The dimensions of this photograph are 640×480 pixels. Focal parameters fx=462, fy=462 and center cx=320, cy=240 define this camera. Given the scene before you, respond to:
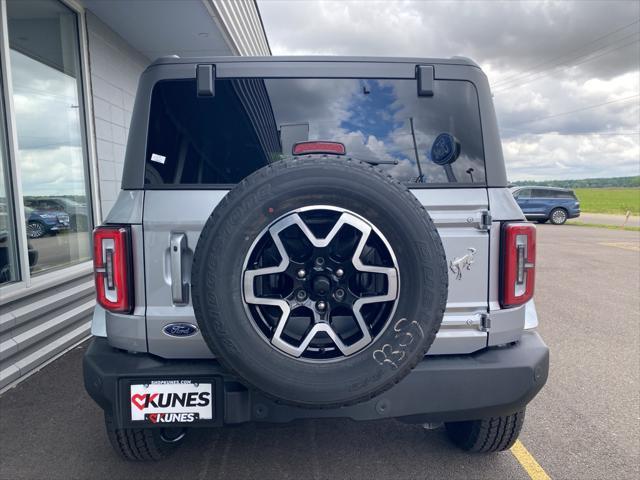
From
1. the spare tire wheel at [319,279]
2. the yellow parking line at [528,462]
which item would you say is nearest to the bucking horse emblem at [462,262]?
the spare tire wheel at [319,279]

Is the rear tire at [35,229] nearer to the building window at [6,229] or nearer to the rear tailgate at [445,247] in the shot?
the building window at [6,229]

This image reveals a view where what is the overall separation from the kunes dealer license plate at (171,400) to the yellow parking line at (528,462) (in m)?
1.74

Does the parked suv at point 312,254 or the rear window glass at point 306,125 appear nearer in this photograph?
the parked suv at point 312,254

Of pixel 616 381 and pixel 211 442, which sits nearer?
pixel 211 442

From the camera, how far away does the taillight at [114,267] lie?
1979 millimetres

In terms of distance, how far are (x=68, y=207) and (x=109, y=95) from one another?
171 centimetres

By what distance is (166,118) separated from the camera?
82.3 inches

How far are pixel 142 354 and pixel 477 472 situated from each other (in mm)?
1828

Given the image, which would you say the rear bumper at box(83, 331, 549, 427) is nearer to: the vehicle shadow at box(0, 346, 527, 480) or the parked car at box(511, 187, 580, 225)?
the vehicle shadow at box(0, 346, 527, 480)

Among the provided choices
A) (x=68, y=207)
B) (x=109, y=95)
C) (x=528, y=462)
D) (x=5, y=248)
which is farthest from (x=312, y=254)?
A: (x=109, y=95)

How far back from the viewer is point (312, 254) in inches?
71.4

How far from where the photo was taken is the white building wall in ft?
18.9

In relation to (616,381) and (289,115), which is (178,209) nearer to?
(289,115)

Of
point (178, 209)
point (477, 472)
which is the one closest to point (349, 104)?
point (178, 209)
